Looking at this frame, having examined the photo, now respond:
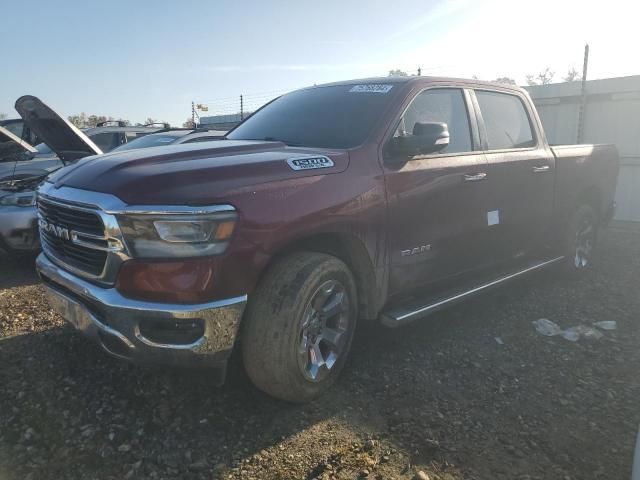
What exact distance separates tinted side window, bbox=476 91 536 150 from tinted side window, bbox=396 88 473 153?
32cm

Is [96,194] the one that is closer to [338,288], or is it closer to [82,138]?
[338,288]

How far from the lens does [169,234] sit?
242 cm

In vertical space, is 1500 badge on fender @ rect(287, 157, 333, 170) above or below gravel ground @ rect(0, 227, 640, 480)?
above

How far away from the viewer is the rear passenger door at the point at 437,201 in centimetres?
336

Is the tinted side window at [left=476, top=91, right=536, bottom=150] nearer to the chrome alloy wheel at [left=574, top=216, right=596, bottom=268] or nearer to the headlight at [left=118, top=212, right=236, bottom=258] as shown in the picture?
the chrome alloy wheel at [left=574, top=216, right=596, bottom=268]

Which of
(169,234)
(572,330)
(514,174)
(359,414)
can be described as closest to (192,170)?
(169,234)

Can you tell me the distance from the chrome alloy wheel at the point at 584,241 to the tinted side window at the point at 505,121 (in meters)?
1.44

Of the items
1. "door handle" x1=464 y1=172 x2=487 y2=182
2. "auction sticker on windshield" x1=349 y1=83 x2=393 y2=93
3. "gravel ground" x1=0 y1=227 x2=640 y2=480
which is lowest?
"gravel ground" x1=0 y1=227 x2=640 y2=480

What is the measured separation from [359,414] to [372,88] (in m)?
2.30

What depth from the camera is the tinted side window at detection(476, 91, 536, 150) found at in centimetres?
440

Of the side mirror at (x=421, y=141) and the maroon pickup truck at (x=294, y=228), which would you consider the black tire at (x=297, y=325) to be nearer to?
the maroon pickup truck at (x=294, y=228)

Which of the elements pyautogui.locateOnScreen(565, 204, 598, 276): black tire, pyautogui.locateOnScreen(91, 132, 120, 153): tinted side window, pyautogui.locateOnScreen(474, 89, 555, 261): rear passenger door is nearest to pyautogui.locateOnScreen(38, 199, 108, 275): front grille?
pyautogui.locateOnScreen(474, 89, 555, 261): rear passenger door

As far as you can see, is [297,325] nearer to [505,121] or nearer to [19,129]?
[505,121]

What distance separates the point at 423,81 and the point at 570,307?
2.63 m
